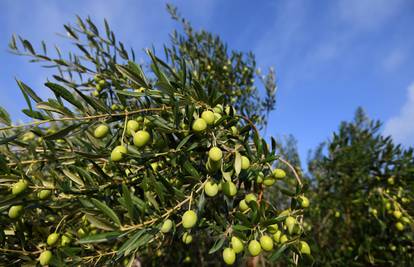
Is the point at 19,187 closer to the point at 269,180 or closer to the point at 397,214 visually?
the point at 269,180

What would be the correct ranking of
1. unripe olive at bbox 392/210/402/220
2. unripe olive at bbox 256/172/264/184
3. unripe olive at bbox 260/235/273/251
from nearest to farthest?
unripe olive at bbox 260/235/273/251 → unripe olive at bbox 256/172/264/184 → unripe olive at bbox 392/210/402/220

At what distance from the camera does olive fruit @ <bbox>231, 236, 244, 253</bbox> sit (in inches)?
51.7

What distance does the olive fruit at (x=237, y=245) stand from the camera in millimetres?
1312

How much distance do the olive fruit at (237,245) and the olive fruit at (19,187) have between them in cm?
108

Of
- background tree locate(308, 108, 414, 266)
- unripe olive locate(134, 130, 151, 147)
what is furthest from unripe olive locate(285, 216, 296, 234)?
background tree locate(308, 108, 414, 266)

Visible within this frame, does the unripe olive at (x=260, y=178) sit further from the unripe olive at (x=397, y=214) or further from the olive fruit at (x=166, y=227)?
the unripe olive at (x=397, y=214)

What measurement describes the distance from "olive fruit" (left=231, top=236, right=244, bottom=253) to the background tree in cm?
226

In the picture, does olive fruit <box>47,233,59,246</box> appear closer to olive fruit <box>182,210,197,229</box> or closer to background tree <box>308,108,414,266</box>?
olive fruit <box>182,210,197,229</box>

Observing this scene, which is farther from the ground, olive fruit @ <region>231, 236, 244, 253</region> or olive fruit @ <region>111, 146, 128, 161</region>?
olive fruit @ <region>111, 146, 128, 161</region>

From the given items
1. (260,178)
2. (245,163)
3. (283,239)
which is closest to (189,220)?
(245,163)

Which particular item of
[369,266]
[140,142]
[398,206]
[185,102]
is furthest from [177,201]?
[369,266]

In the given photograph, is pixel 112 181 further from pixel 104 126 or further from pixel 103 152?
pixel 104 126

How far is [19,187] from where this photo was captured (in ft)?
4.12

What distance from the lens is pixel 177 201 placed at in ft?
4.32
